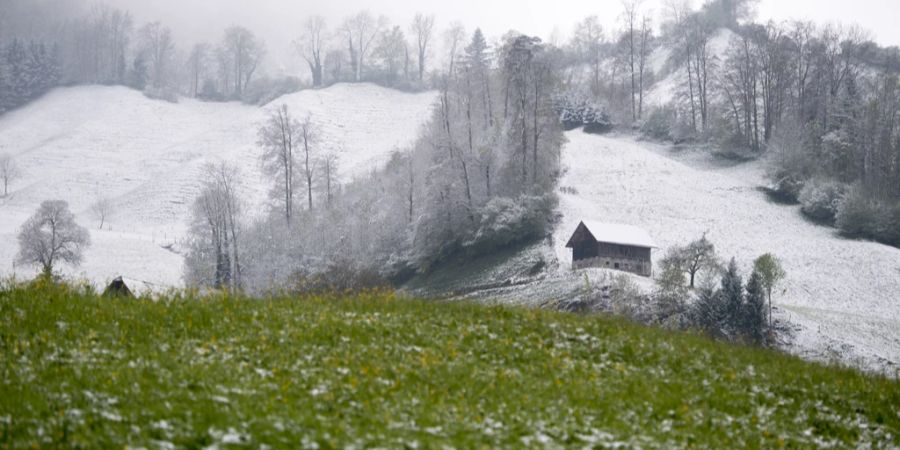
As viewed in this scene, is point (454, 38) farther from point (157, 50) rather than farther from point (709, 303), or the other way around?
point (709, 303)

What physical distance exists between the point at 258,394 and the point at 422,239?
4703 centimetres

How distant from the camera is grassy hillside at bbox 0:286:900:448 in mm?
10148

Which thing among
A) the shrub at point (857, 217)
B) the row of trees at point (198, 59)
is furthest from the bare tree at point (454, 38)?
the shrub at point (857, 217)

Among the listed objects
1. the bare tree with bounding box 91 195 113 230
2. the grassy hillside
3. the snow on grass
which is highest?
the snow on grass

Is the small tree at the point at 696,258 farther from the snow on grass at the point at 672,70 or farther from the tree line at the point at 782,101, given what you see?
the snow on grass at the point at 672,70

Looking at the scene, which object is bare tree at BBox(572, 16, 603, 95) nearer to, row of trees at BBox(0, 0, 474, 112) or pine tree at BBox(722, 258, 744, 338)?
row of trees at BBox(0, 0, 474, 112)

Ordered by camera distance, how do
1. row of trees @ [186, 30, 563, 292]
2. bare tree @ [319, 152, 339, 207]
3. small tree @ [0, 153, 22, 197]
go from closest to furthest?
row of trees @ [186, 30, 563, 292], bare tree @ [319, 152, 339, 207], small tree @ [0, 153, 22, 197]

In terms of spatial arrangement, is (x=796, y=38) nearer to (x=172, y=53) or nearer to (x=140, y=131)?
(x=140, y=131)

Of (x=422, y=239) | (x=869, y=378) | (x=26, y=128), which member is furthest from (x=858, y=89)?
(x=26, y=128)

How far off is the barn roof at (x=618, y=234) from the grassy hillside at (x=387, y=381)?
31735 mm

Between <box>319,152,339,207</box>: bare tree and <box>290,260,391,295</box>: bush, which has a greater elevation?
<box>319,152,339,207</box>: bare tree

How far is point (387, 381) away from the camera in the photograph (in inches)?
491

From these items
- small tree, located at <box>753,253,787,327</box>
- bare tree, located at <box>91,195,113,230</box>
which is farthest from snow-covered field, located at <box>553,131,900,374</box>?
bare tree, located at <box>91,195,113,230</box>

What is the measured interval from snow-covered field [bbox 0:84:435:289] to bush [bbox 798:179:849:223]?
46.3m
